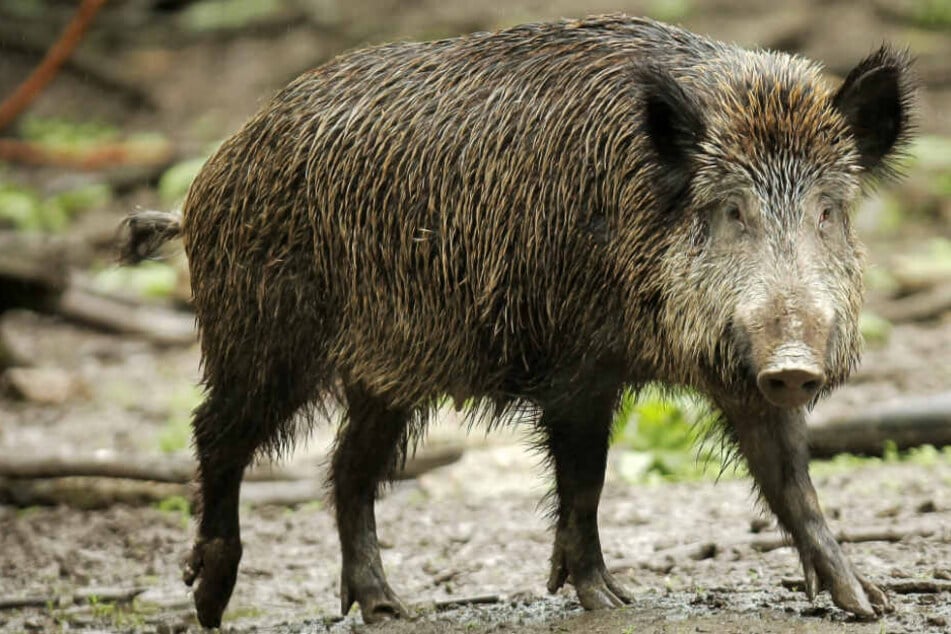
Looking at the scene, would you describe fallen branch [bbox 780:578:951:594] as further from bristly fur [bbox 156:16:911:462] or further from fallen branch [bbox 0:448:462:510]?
fallen branch [bbox 0:448:462:510]

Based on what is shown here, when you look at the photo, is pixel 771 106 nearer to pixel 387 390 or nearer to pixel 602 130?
pixel 602 130

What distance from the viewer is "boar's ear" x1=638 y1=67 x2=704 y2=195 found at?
5.08 metres

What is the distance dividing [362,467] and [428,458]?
2.40 meters

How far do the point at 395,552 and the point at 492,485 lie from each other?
1335 mm

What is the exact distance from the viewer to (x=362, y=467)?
646cm

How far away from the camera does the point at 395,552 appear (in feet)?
24.7

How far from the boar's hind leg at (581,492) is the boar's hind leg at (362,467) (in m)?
0.94

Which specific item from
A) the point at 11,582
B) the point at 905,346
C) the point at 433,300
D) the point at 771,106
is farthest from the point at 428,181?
the point at 905,346

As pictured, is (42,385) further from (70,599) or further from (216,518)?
(216,518)

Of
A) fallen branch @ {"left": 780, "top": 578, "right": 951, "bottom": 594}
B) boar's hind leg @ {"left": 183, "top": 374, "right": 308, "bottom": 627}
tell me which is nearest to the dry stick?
boar's hind leg @ {"left": 183, "top": 374, "right": 308, "bottom": 627}

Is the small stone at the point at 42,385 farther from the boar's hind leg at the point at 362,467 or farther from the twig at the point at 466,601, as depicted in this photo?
the twig at the point at 466,601

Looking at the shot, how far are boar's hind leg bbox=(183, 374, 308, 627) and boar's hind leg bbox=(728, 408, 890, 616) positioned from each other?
1982 mm

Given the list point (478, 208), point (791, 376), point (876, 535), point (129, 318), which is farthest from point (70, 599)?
point (129, 318)

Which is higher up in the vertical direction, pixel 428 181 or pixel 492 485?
pixel 428 181
